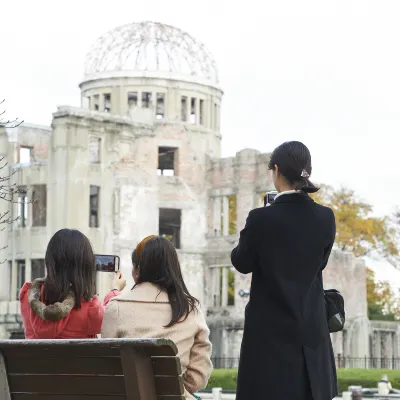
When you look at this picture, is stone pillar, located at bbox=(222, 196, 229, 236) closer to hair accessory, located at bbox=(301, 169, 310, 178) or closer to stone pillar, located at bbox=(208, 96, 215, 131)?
stone pillar, located at bbox=(208, 96, 215, 131)

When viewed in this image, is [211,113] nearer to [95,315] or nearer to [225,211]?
[225,211]

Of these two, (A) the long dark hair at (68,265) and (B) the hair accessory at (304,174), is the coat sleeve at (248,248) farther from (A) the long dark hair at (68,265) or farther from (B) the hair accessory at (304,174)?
(A) the long dark hair at (68,265)

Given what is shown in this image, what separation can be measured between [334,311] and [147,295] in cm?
98

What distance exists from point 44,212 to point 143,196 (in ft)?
14.1

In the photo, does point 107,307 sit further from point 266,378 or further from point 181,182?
point 181,182

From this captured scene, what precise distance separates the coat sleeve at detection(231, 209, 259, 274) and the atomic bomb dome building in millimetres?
40918

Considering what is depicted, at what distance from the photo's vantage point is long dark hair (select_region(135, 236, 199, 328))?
613cm

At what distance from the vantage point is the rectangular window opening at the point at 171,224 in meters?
52.5

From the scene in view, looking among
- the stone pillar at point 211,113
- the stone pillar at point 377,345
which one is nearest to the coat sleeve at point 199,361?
the stone pillar at point 377,345

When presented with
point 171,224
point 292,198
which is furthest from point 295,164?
point 171,224

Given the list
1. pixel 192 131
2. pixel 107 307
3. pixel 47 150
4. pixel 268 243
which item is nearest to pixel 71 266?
pixel 107 307

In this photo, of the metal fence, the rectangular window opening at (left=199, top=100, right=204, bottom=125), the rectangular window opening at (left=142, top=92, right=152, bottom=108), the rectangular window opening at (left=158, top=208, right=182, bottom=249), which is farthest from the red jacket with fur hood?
the rectangular window opening at (left=199, top=100, right=204, bottom=125)

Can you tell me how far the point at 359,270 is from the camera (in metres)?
53.7

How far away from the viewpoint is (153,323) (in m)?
6.12
